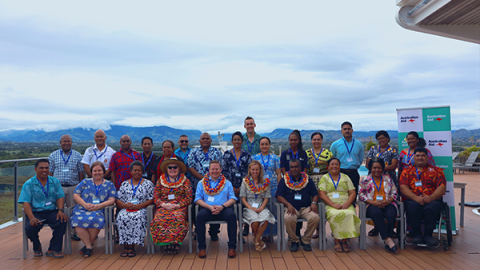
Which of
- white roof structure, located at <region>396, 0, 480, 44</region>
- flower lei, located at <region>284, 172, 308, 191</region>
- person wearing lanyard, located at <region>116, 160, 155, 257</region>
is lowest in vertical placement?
person wearing lanyard, located at <region>116, 160, 155, 257</region>

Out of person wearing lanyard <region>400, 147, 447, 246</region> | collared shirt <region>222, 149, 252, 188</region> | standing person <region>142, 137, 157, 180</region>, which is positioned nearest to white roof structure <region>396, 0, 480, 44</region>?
person wearing lanyard <region>400, 147, 447, 246</region>

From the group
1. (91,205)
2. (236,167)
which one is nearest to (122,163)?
(91,205)

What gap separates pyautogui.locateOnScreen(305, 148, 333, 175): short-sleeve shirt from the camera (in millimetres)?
4676

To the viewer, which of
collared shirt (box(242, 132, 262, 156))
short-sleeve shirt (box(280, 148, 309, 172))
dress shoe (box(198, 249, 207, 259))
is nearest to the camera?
dress shoe (box(198, 249, 207, 259))

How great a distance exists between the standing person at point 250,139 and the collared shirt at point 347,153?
1.28 metres

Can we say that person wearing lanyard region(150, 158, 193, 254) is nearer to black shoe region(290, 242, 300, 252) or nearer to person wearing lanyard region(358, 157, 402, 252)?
black shoe region(290, 242, 300, 252)

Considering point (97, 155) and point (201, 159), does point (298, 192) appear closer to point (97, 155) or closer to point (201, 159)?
point (201, 159)

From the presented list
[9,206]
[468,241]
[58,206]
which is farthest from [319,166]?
[9,206]

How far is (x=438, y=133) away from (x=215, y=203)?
3744mm

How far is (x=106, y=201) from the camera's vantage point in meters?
4.27

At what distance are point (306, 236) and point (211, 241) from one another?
1.47 m

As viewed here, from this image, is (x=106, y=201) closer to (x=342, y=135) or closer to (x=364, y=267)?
(x=364, y=267)

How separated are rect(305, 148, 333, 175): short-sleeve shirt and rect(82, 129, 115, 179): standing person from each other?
3228 mm

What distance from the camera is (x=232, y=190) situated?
4387 mm
